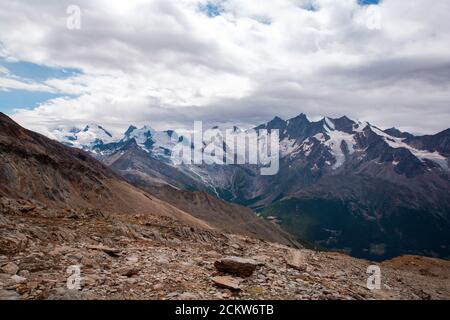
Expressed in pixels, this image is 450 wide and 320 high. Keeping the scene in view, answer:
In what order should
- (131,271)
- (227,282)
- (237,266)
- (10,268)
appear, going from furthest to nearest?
(237,266) < (131,271) < (227,282) < (10,268)

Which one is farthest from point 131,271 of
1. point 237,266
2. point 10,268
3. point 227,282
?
point 10,268

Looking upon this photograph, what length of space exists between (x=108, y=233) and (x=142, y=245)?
11.2 feet

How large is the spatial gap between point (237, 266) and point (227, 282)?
1830 mm

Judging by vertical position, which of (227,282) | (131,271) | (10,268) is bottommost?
(227,282)

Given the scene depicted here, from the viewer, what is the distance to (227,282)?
18297 millimetres

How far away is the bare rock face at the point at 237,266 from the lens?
65.2ft

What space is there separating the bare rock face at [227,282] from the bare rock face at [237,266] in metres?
0.85

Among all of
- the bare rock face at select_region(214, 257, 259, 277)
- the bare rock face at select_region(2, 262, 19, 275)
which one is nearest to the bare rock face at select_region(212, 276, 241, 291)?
the bare rock face at select_region(214, 257, 259, 277)

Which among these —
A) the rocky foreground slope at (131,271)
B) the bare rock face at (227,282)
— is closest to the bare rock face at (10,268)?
the rocky foreground slope at (131,271)

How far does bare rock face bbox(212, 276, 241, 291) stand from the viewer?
17797 millimetres

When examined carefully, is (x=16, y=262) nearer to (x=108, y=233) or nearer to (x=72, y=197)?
(x=108, y=233)

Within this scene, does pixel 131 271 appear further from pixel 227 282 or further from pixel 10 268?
pixel 10 268

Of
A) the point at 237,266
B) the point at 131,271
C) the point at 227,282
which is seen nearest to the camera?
the point at 227,282
